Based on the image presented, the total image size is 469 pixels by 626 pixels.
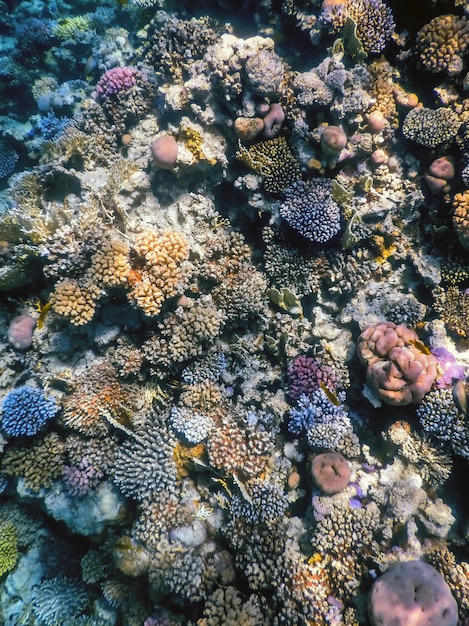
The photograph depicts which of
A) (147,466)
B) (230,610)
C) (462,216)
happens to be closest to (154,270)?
(147,466)

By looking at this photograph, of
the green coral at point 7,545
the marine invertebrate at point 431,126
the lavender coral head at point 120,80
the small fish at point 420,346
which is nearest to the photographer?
the small fish at point 420,346

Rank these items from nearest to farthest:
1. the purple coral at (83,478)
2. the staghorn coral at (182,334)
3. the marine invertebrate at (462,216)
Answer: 1. the marine invertebrate at (462,216)
2. the staghorn coral at (182,334)
3. the purple coral at (83,478)

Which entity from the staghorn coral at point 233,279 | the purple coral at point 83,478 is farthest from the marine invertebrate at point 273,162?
the purple coral at point 83,478

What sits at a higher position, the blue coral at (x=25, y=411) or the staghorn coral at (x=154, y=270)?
the staghorn coral at (x=154, y=270)

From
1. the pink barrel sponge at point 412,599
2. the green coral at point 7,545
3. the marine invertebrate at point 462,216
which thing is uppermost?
the marine invertebrate at point 462,216

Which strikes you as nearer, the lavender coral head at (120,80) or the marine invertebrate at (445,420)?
the marine invertebrate at (445,420)

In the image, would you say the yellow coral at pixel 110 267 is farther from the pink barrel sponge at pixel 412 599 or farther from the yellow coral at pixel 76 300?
the pink barrel sponge at pixel 412 599

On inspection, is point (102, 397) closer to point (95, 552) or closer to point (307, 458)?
point (95, 552)

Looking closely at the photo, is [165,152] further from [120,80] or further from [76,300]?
[120,80]
